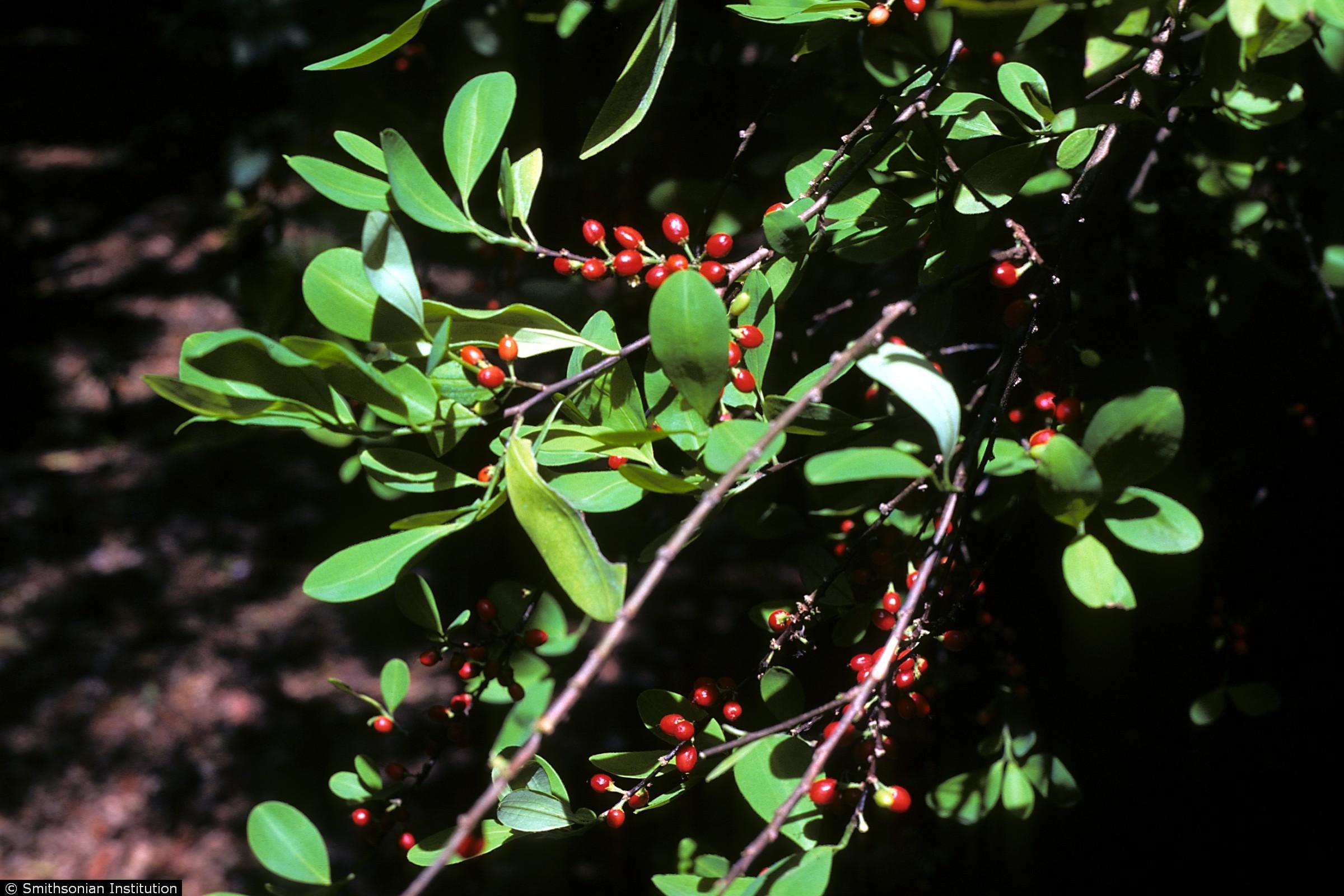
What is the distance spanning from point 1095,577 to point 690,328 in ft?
1.09

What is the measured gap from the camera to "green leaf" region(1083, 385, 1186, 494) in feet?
1.83

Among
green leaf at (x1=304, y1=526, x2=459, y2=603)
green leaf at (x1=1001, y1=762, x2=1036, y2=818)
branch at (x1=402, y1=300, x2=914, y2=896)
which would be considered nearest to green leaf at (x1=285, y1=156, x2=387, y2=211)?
green leaf at (x1=304, y1=526, x2=459, y2=603)

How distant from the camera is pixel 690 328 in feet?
1.83

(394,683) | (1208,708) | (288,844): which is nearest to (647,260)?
(394,683)

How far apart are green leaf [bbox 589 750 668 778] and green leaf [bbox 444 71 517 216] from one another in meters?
0.47

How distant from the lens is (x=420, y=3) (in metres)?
1.18

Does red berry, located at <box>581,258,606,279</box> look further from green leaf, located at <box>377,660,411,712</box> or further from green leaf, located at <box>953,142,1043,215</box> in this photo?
green leaf, located at <box>377,660,411,712</box>

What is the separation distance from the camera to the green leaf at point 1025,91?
2.25 ft

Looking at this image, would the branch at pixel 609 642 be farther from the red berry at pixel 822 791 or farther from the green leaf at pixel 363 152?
the green leaf at pixel 363 152

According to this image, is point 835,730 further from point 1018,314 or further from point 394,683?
point 394,683

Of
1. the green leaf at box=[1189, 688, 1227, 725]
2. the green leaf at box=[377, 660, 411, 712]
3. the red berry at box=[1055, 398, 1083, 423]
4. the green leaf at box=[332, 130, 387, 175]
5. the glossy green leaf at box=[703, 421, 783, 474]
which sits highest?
the green leaf at box=[332, 130, 387, 175]

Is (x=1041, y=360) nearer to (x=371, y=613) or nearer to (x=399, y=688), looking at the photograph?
(x=399, y=688)

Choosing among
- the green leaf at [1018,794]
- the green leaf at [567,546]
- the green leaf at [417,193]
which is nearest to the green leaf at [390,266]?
the green leaf at [417,193]

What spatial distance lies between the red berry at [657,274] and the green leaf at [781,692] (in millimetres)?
351
